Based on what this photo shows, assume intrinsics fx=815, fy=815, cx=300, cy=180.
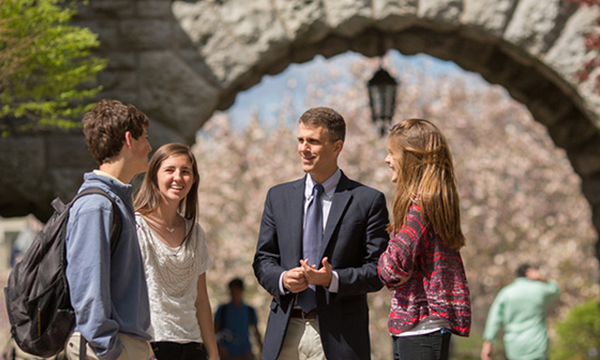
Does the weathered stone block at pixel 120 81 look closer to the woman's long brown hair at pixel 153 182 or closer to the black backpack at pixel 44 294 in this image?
the woman's long brown hair at pixel 153 182

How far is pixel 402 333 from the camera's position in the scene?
336 centimetres

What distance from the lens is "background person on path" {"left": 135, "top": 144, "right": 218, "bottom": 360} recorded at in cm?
356

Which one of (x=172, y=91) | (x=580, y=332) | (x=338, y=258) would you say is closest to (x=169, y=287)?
(x=338, y=258)

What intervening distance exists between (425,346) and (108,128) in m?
1.53

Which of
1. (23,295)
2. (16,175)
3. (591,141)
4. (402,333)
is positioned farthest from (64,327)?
(591,141)

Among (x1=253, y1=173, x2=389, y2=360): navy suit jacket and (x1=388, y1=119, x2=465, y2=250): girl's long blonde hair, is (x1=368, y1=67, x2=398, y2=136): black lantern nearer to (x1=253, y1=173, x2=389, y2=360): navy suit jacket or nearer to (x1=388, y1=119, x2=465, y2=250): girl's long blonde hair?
(x1=253, y1=173, x2=389, y2=360): navy suit jacket

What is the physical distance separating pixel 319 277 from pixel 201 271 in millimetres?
628

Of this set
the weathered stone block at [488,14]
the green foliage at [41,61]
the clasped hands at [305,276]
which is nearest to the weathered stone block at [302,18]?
the weathered stone block at [488,14]

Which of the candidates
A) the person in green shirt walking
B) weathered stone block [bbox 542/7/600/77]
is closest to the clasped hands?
the person in green shirt walking

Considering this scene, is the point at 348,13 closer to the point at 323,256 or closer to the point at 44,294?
the point at 323,256

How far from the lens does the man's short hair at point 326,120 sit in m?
3.63

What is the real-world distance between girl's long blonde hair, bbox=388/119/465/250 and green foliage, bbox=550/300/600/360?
30.7ft

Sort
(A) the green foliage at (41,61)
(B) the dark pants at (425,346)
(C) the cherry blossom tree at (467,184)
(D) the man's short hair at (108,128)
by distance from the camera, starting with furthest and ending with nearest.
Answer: (C) the cherry blossom tree at (467,184), (A) the green foliage at (41,61), (B) the dark pants at (425,346), (D) the man's short hair at (108,128)

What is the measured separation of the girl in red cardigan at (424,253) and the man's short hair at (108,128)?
3.75ft
